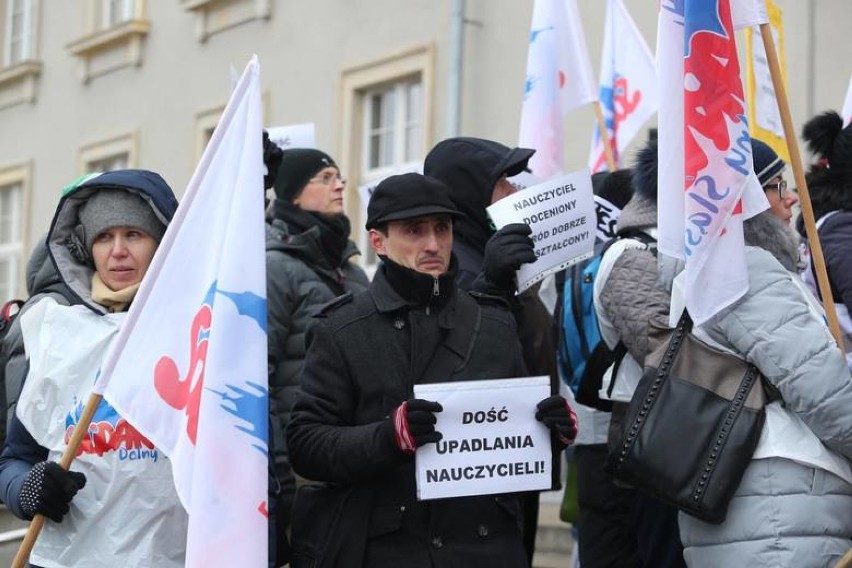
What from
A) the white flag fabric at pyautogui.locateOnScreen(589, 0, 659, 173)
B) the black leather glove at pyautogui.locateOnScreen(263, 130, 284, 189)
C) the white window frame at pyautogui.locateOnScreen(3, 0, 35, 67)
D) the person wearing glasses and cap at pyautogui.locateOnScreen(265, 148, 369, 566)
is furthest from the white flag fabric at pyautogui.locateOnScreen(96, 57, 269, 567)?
the white window frame at pyautogui.locateOnScreen(3, 0, 35, 67)

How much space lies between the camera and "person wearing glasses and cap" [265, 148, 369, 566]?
5.92m

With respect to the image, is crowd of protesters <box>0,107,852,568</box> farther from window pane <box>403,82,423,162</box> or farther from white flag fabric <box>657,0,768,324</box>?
window pane <box>403,82,423,162</box>

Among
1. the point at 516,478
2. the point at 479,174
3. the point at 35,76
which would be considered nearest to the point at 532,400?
the point at 516,478

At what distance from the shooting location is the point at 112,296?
4.53 meters

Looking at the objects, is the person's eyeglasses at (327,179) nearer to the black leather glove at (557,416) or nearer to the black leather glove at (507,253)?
the black leather glove at (507,253)

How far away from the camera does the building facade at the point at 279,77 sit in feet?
41.3

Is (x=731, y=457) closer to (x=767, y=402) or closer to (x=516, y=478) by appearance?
(x=767, y=402)

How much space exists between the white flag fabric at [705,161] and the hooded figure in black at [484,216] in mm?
664

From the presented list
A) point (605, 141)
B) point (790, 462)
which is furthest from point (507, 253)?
point (605, 141)

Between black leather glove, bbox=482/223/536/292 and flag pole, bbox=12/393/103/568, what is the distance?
126 centimetres

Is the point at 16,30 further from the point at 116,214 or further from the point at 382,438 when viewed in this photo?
the point at 382,438

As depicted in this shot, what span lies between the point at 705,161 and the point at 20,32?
18.2 metres

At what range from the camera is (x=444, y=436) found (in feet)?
13.6

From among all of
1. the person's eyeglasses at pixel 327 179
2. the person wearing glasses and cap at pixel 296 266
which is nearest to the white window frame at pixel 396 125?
the person's eyeglasses at pixel 327 179
